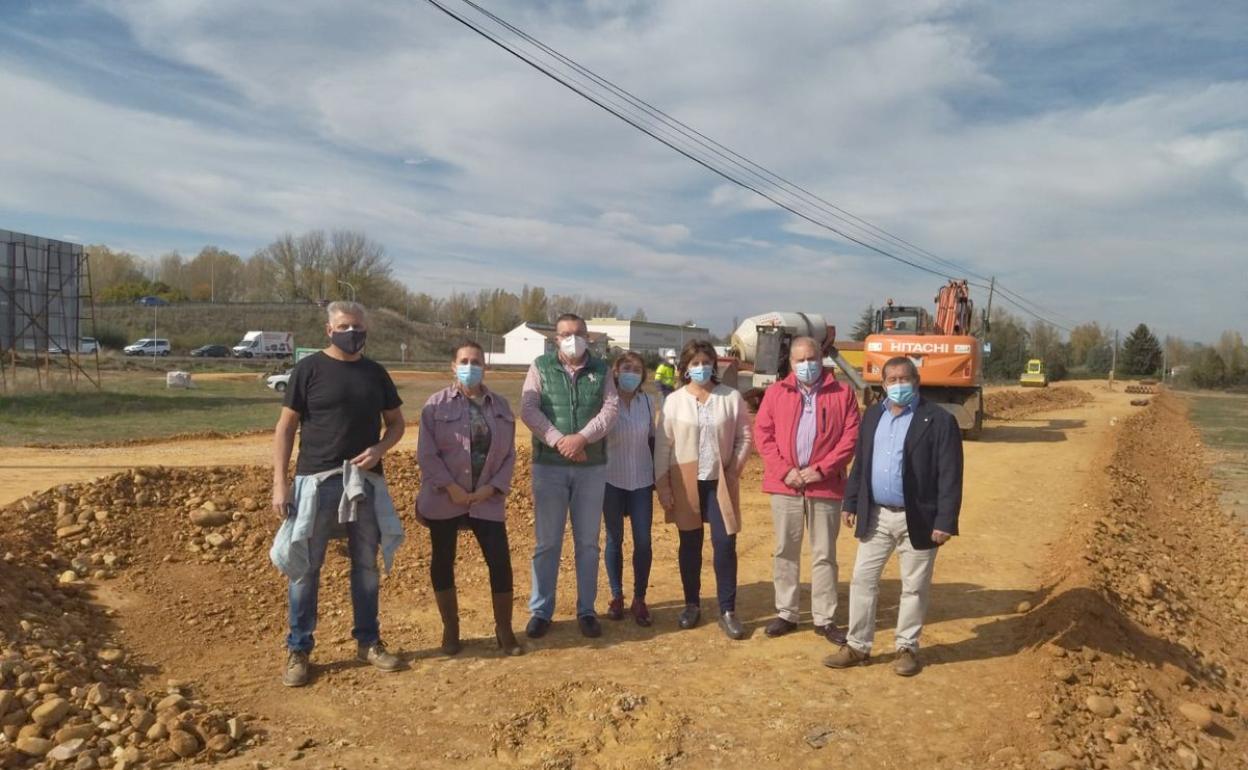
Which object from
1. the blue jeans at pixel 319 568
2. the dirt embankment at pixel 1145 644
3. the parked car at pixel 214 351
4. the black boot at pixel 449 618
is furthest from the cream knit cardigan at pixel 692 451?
the parked car at pixel 214 351

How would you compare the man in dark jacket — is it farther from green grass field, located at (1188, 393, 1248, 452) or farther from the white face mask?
green grass field, located at (1188, 393, 1248, 452)

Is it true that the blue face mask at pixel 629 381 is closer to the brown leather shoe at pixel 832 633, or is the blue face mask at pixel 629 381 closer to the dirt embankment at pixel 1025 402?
the brown leather shoe at pixel 832 633

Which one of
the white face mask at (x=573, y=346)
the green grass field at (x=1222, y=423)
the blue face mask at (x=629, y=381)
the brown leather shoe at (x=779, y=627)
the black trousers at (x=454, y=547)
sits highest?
the white face mask at (x=573, y=346)

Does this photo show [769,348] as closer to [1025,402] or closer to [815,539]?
[815,539]

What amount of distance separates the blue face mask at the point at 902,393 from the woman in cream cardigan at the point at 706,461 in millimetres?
959

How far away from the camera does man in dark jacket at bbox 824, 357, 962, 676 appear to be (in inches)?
184

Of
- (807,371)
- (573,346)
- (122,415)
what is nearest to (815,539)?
(807,371)

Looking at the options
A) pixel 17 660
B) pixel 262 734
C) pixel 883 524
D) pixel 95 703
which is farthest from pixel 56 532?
pixel 883 524

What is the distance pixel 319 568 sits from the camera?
183 inches

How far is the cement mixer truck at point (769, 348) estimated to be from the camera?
1864 cm

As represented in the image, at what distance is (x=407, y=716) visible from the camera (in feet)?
14.0

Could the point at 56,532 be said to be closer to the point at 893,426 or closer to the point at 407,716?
the point at 407,716

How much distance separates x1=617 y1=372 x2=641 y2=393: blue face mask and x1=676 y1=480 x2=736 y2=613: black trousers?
0.75 m

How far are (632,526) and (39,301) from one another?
2553cm
